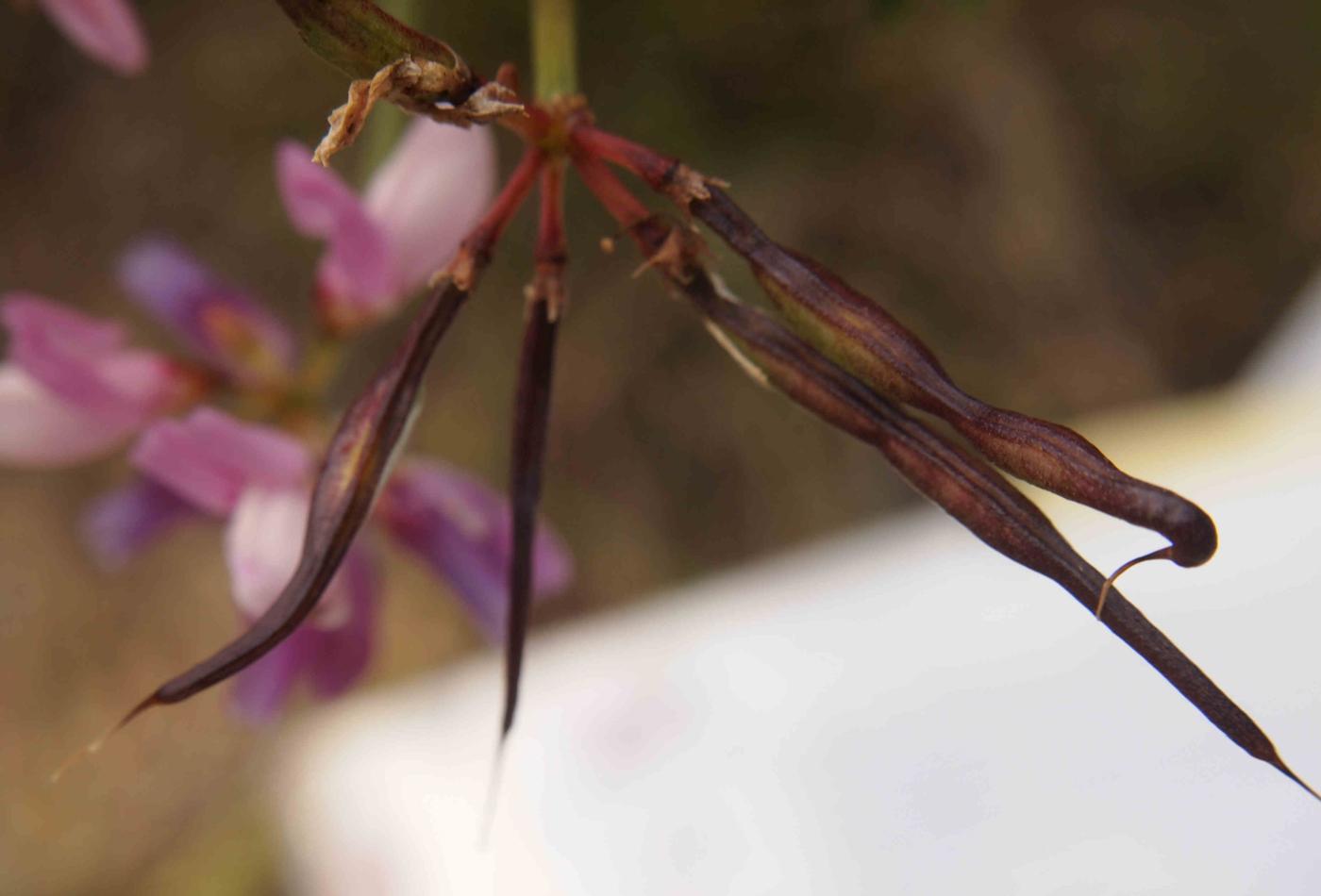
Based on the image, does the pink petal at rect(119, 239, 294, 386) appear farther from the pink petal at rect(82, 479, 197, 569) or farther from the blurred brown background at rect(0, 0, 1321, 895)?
the blurred brown background at rect(0, 0, 1321, 895)

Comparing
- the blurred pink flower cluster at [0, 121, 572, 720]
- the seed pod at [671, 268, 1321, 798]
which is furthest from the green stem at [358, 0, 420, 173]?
the seed pod at [671, 268, 1321, 798]

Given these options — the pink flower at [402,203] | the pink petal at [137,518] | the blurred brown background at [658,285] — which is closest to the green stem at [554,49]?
the pink flower at [402,203]

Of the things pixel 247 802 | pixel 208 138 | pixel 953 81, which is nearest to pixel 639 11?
pixel 953 81

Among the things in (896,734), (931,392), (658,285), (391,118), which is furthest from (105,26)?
(658,285)

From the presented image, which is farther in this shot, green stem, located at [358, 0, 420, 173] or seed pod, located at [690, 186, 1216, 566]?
green stem, located at [358, 0, 420, 173]

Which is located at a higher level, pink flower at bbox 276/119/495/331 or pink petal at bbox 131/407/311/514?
pink flower at bbox 276/119/495/331

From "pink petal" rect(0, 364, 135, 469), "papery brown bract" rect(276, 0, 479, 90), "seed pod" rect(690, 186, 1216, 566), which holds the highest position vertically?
"papery brown bract" rect(276, 0, 479, 90)

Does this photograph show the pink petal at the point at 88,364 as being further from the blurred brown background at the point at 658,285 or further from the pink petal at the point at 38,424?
the blurred brown background at the point at 658,285
